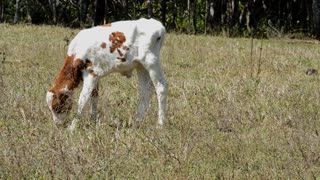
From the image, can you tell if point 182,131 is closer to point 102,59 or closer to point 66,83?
point 102,59

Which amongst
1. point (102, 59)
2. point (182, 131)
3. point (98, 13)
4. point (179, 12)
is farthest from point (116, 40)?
point (179, 12)

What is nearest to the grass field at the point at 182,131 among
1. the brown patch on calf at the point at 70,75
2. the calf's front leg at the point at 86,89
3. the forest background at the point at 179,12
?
the calf's front leg at the point at 86,89

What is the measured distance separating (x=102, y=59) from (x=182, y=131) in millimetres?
1567

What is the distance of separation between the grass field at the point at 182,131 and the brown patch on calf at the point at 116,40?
0.77 meters

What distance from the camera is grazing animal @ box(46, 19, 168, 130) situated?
Answer: 8664 mm

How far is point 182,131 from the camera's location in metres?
8.02

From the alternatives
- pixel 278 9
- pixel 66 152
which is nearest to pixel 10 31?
pixel 66 152

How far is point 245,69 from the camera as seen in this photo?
14562mm

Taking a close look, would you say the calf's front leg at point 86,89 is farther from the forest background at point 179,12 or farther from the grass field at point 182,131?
the forest background at point 179,12

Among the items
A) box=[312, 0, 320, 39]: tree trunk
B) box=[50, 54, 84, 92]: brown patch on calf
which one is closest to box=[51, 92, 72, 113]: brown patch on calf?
box=[50, 54, 84, 92]: brown patch on calf

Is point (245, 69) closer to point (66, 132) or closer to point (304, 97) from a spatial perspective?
point (304, 97)

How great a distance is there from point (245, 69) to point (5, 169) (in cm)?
927

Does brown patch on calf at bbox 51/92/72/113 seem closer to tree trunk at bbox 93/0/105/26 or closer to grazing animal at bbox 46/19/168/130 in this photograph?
grazing animal at bbox 46/19/168/130

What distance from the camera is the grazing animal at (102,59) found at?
866 centimetres
